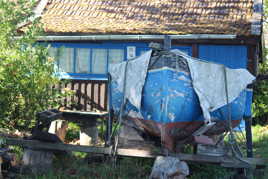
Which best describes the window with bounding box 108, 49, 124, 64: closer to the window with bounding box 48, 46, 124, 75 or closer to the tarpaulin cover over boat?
the window with bounding box 48, 46, 124, 75

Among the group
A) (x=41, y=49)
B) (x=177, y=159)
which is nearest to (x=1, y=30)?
(x=41, y=49)

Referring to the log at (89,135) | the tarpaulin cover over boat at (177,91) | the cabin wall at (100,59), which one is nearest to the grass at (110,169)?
the tarpaulin cover over boat at (177,91)

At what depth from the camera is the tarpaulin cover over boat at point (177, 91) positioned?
23.5 ft

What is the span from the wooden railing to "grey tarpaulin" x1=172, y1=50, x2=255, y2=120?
4970 mm

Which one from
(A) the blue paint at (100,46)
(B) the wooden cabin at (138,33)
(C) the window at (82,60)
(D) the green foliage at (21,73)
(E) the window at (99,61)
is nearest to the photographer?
(D) the green foliage at (21,73)

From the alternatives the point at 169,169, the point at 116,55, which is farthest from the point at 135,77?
the point at 116,55

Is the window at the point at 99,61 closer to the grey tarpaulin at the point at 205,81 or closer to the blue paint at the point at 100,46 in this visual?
the blue paint at the point at 100,46

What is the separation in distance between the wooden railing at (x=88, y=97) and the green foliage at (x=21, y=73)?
303 cm

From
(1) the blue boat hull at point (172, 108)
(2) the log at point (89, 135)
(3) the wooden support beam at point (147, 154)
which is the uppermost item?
(1) the blue boat hull at point (172, 108)

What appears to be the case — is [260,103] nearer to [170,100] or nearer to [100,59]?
[100,59]

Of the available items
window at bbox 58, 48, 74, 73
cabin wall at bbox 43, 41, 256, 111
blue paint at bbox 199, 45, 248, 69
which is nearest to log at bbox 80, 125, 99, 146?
cabin wall at bbox 43, 41, 256, 111

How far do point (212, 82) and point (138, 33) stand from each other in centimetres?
463

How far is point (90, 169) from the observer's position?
7.34 meters

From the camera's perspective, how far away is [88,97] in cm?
1205
